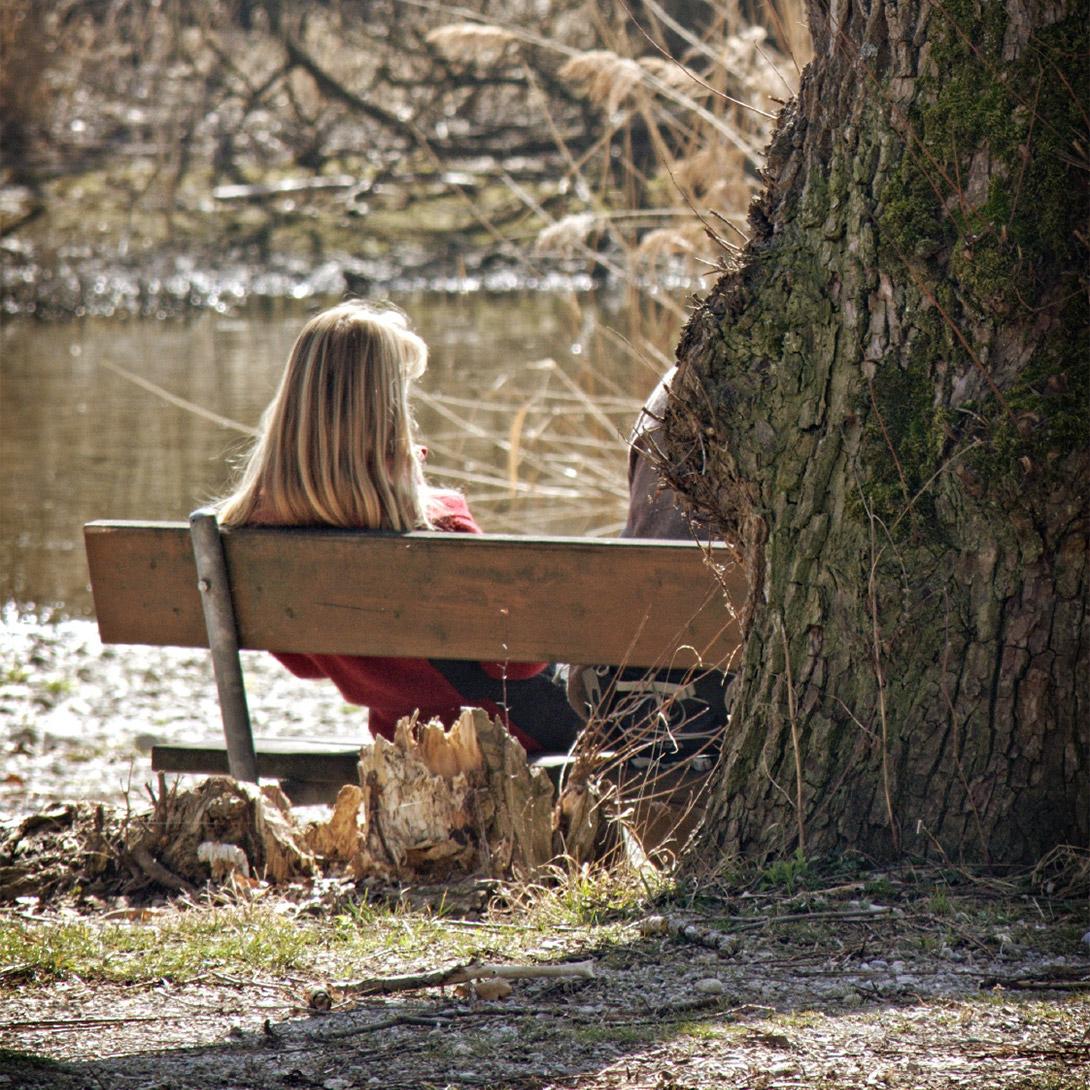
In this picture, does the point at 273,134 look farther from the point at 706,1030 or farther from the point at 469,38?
the point at 706,1030

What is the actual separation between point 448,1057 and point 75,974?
0.79 meters

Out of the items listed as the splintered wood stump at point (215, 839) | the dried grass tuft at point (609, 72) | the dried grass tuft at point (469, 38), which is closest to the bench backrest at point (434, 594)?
the splintered wood stump at point (215, 839)

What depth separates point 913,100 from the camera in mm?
2590

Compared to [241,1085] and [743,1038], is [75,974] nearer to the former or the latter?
[241,1085]

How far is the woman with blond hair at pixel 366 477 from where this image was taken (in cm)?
354

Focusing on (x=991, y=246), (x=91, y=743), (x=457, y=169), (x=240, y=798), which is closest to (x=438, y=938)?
(x=240, y=798)

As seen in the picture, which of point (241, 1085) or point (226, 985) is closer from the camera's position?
point (241, 1085)

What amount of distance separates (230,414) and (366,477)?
26.0 feet

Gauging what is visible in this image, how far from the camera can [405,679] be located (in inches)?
144

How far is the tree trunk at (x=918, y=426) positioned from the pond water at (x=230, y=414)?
2.67 meters

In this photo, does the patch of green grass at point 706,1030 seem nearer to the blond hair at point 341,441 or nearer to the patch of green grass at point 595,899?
the patch of green grass at point 595,899

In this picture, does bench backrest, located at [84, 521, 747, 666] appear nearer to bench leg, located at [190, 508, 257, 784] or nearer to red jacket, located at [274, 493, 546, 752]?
bench leg, located at [190, 508, 257, 784]

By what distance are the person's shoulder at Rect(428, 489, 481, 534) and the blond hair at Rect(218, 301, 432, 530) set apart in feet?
0.19

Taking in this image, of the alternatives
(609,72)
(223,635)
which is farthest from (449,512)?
(609,72)
